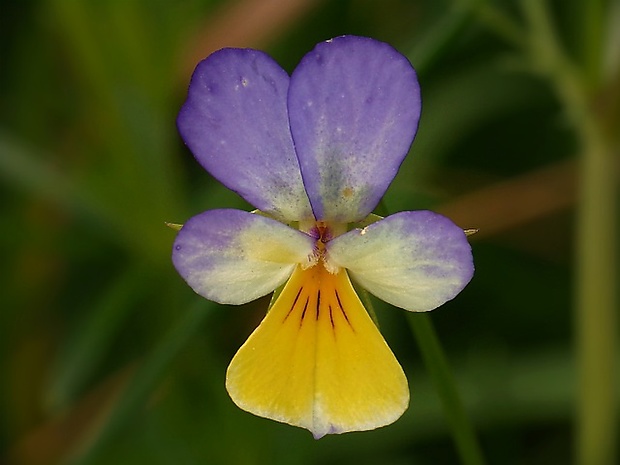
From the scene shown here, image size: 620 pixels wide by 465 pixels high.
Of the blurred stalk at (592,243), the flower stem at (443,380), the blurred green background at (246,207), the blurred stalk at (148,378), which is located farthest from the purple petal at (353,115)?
the blurred stalk at (592,243)

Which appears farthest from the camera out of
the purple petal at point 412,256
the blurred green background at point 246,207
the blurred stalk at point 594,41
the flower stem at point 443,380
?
→ the blurred green background at point 246,207

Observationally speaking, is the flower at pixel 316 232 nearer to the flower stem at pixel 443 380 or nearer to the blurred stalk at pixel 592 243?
the flower stem at pixel 443 380

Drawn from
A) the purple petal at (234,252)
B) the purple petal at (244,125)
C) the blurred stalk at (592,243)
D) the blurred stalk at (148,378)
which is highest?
the blurred stalk at (592,243)

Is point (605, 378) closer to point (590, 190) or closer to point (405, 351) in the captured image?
point (590, 190)

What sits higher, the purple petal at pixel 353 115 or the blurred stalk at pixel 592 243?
the blurred stalk at pixel 592 243

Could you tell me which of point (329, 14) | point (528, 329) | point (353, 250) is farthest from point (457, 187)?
point (353, 250)

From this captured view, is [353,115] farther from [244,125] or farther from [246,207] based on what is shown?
[246,207]

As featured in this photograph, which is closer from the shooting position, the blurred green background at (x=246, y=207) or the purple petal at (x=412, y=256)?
the purple petal at (x=412, y=256)
